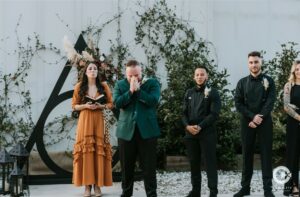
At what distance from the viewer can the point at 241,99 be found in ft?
18.8

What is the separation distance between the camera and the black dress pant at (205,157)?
5.45 m

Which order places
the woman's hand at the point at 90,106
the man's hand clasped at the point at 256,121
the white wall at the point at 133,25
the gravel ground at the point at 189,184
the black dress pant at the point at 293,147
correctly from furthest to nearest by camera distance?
1. the white wall at the point at 133,25
2. the gravel ground at the point at 189,184
3. the woman's hand at the point at 90,106
4. the black dress pant at the point at 293,147
5. the man's hand clasped at the point at 256,121

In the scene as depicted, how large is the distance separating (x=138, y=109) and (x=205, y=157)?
0.88m

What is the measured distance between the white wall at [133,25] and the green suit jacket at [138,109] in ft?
7.85

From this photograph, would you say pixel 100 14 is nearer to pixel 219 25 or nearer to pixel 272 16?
pixel 219 25

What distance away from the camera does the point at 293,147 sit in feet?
18.8

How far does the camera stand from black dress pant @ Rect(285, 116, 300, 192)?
18.7ft

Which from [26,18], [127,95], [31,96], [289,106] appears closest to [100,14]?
[26,18]
